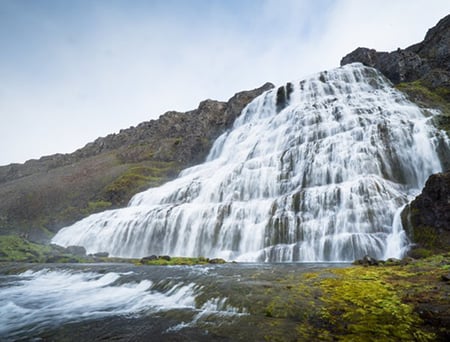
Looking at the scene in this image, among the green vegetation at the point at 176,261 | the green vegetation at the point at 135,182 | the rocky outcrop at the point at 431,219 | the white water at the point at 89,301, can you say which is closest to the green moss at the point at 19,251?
the green vegetation at the point at 176,261

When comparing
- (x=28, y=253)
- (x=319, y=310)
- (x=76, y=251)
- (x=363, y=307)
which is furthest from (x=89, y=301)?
(x=76, y=251)

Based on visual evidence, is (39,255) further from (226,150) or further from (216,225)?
(226,150)

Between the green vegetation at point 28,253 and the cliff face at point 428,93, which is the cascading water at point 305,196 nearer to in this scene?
the cliff face at point 428,93

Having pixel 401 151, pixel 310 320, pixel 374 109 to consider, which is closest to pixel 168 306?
pixel 310 320

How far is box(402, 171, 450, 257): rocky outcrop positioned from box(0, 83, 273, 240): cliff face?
112 ft

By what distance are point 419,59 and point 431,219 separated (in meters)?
37.6

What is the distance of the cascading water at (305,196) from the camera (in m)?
15.8

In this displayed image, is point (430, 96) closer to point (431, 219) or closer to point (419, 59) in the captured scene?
point (419, 59)

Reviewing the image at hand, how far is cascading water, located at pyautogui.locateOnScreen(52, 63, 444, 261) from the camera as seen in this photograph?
51.7ft

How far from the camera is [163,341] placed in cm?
510

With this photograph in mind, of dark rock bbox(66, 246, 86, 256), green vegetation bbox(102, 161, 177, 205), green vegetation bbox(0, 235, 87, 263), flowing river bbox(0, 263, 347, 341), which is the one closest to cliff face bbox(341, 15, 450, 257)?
flowing river bbox(0, 263, 347, 341)

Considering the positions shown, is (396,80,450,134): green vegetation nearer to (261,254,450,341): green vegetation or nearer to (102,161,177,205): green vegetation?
(261,254,450,341): green vegetation

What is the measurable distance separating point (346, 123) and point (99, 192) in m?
38.1

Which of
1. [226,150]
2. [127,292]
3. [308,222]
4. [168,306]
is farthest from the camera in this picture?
[226,150]
